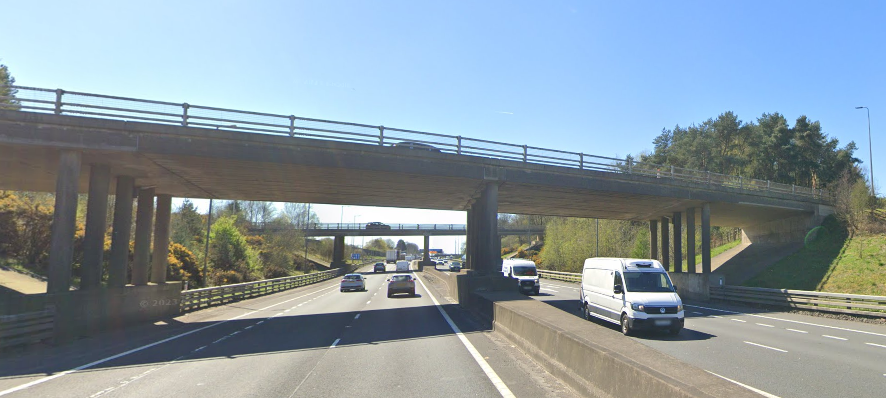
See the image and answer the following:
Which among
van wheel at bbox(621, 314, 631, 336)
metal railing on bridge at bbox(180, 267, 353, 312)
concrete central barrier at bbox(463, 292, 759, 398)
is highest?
concrete central barrier at bbox(463, 292, 759, 398)

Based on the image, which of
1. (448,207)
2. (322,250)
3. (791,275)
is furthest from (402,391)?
(322,250)

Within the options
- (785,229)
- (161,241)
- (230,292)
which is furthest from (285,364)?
(785,229)

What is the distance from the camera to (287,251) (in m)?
62.0

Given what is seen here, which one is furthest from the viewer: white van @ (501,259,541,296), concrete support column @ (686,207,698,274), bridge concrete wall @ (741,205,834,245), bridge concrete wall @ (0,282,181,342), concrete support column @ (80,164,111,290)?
bridge concrete wall @ (741,205,834,245)

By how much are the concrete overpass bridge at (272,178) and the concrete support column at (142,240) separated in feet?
0.15

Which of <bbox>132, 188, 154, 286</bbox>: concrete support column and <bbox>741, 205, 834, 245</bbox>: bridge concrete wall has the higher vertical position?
<bbox>741, 205, 834, 245</bbox>: bridge concrete wall

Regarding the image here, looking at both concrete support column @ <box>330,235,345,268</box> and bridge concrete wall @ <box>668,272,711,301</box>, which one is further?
concrete support column @ <box>330,235,345,268</box>

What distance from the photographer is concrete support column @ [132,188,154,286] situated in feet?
70.7

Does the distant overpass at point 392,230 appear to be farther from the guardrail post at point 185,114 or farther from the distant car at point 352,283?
the guardrail post at point 185,114

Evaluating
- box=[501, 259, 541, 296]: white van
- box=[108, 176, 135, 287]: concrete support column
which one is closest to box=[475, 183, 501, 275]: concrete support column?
box=[501, 259, 541, 296]: white van

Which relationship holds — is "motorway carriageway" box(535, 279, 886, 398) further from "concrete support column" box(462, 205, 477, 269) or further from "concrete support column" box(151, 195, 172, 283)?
"concrete support column" box(151, 195, 172, 283)

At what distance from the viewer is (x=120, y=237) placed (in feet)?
64.8

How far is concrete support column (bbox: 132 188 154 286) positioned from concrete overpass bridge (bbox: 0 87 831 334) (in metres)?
0.05

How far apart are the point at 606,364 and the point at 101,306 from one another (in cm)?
1653
